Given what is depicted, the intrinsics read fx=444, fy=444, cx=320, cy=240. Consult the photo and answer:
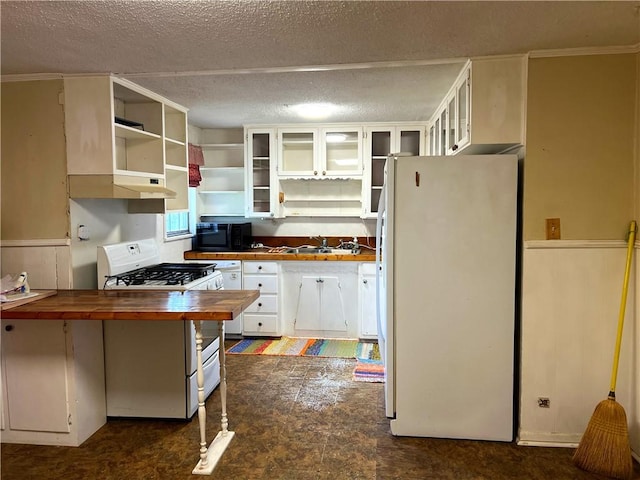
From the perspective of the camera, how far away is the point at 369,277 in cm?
436

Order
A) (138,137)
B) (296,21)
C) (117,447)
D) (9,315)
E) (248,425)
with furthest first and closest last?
1. (138,137)
2. (248,425)
3. (117,447)
4. (9,315)
5. (296,21)

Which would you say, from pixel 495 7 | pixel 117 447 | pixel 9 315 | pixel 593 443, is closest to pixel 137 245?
pixel 9 315

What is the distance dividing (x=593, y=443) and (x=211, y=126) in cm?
430

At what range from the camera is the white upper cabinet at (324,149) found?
464 cm

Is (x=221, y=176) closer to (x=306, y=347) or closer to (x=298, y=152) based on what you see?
(x=298, y=152)

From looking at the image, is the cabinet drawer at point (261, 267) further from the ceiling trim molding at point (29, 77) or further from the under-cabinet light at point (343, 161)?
the ceiling trim molding at point (29, 77)

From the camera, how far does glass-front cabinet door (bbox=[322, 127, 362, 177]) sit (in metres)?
4.63

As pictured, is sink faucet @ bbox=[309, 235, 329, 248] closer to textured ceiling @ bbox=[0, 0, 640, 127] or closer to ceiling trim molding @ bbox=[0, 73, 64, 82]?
textured ceiling @ bbox=[0, 0, 640, 127]

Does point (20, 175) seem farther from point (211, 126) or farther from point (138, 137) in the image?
point (211, 126)

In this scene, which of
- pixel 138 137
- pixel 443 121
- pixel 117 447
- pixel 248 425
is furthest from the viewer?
pixel 443 121

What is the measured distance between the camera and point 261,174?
4.80 m

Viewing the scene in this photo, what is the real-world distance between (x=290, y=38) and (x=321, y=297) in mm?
2753

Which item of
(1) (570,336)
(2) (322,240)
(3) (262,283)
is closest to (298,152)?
(2) (322,240)

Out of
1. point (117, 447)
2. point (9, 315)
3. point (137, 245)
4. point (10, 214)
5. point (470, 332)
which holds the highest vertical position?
point (10, 214)
